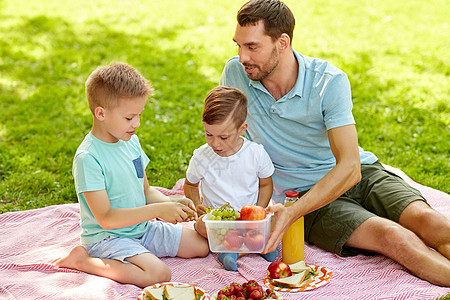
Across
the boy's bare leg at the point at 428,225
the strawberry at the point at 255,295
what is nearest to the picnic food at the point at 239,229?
the strawberry at the point at 255,295

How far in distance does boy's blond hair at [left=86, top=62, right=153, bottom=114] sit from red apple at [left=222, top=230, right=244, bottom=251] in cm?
99

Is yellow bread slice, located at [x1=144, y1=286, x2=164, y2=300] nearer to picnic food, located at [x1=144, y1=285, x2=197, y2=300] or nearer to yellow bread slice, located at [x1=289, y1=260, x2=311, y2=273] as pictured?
picnic food, located at [x1=144, y1=285, x2=197, y2=300]

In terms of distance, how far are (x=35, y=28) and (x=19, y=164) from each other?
463 centimetres

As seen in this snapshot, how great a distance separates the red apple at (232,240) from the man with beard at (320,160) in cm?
18

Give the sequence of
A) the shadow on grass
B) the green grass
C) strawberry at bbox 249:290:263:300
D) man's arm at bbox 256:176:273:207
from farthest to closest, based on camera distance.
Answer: the green grass < the shadow on grass < man's arm at bbox 256:176:273:207 < strawberry at bbox 249:290:263:300

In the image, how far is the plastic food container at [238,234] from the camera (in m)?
3.25

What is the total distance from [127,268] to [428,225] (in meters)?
1.86

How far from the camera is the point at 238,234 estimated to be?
3301 millimetres

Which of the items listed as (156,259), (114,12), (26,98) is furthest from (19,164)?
(114,12)

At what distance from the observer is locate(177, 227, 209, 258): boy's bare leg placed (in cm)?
372

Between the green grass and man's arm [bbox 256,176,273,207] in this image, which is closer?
man's arm [bbox 256,176,273,207]

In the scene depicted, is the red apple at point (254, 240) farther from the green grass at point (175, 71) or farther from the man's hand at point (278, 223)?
the green grass at point (175, 71)

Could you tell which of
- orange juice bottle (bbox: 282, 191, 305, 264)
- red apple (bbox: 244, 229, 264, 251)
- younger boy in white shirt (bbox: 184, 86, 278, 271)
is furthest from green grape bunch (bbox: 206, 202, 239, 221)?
orange juice bottle (bbox: 282, 191, 305, 264)

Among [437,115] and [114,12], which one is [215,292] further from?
[114,12]
